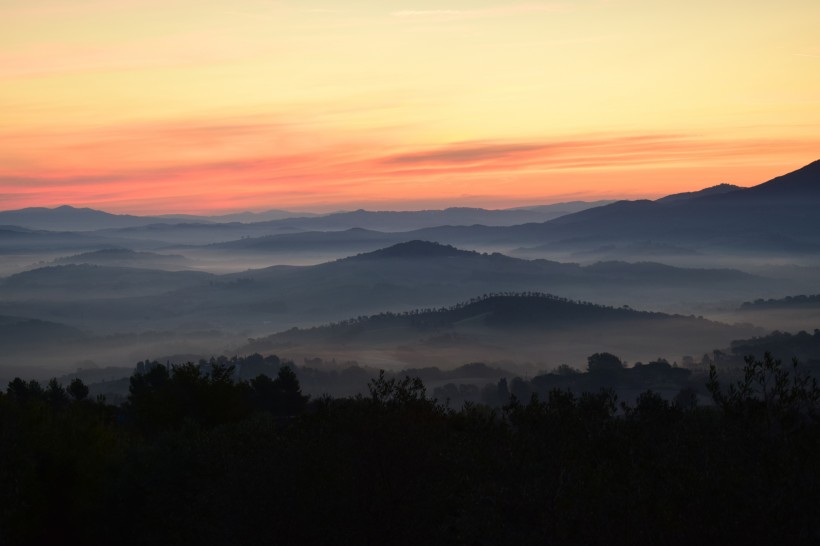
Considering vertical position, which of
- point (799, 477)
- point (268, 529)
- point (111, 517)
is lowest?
point (111, 517)

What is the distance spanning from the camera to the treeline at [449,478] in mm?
18578

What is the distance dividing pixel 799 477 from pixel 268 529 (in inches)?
504

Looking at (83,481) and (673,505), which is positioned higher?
(673,505)

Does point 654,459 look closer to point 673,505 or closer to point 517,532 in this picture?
point 673,505

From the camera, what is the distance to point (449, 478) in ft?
78.2

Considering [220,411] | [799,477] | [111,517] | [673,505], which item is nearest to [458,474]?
[673,505]

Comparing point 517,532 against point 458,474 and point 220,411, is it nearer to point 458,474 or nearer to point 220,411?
point 458,474

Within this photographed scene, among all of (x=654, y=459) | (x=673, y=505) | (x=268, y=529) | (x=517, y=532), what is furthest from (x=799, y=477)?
(x=268, y=529)

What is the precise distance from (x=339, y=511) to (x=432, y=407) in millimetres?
8162

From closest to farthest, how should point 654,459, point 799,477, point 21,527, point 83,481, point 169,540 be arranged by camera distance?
point 799,477 → point 654,459 → point 169,540 → point 21,527 → point 83,481

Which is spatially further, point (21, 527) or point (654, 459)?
point (21, 527)

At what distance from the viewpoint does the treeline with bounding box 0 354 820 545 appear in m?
18.6

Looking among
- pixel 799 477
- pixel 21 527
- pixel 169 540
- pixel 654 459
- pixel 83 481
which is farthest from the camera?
pixel 83 481

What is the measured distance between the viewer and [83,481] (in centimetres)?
3512
